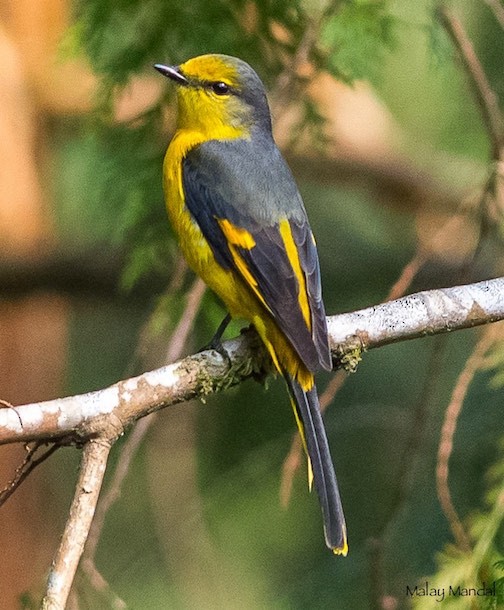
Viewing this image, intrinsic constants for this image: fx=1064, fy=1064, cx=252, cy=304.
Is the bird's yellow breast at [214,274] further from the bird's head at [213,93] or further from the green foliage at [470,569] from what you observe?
the green foliage at [470,569]

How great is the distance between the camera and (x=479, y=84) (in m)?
3.68

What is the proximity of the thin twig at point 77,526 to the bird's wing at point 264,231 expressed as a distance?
0.63 metres

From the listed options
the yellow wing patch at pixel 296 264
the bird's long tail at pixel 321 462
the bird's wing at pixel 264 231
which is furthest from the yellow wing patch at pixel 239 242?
the bird's long tail at pixel 321 462

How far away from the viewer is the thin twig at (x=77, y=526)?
227cm

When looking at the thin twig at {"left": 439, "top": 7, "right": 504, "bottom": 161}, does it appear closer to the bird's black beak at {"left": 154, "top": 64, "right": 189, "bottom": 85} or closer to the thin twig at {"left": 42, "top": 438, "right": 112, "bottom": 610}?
the bird's black beak at {"left": 154, "top": 64, "right": 189, "bottom": 85}

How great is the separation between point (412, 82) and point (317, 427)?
4.94 meters

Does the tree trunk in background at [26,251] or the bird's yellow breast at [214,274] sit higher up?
the bird's yellow breast at [214,274]

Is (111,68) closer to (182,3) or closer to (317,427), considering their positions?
(182,3)

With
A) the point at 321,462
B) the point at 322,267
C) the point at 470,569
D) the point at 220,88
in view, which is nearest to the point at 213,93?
the point at 220,88

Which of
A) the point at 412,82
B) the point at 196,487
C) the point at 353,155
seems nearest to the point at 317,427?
the point at 196,487

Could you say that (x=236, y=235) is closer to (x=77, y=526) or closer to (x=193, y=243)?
(x=193, y=243)

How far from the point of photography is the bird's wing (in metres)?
2.94

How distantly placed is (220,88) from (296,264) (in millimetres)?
818

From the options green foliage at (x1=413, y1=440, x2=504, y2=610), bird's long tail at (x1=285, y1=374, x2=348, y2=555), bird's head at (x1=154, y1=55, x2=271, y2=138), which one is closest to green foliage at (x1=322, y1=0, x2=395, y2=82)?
bird's head at (x1=154, y1=55, x2=271, y2=138)
